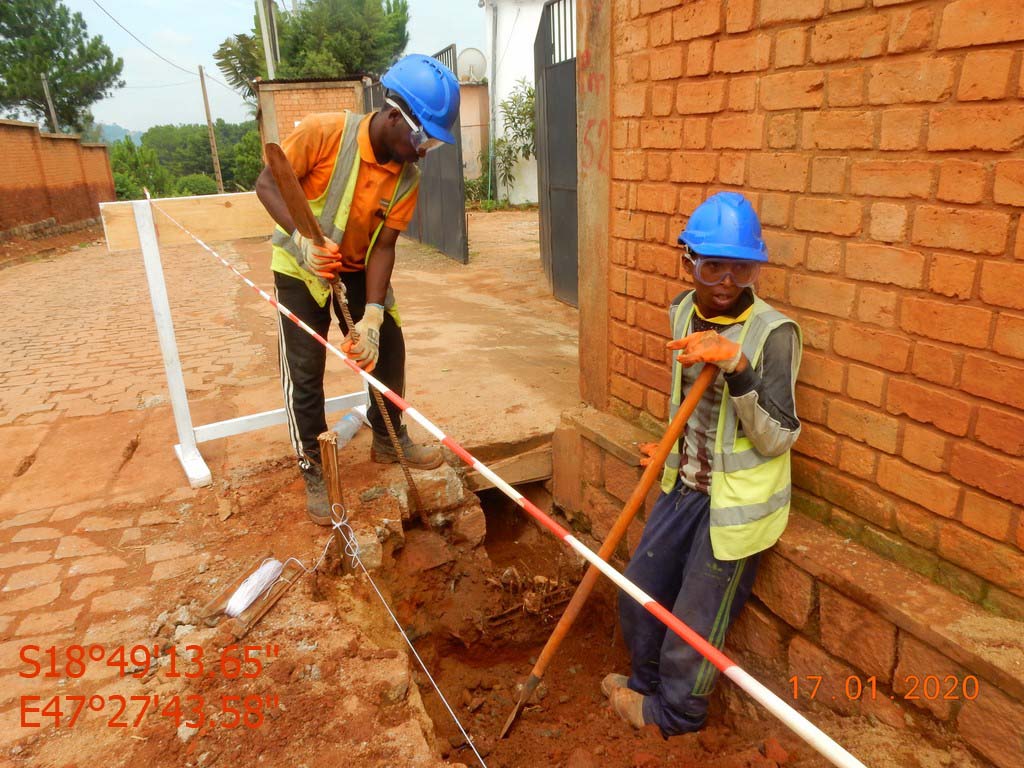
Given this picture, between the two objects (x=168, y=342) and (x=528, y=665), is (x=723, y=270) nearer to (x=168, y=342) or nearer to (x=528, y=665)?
(x=528, y=665)

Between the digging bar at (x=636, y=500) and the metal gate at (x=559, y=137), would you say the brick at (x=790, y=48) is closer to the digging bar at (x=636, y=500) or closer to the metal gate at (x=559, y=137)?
the digging bar at (x=636, y=500)

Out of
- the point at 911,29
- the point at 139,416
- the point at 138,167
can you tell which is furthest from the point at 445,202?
the point at 138,167

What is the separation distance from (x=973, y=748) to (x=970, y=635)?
353 millimetres

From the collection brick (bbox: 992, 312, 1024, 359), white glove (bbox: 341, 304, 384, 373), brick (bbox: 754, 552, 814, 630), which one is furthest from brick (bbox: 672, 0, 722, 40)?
brick (bbox: 754, 552, 814, 630)

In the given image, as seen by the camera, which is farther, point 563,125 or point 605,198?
point 563,125

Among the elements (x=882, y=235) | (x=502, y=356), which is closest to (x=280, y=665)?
(x=882, y=235)

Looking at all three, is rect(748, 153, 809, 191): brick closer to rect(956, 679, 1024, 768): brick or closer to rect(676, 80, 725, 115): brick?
rect(676, 80, 725, 115): brick

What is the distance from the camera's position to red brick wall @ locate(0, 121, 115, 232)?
1662 centimetres

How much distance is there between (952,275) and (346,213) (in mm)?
2276

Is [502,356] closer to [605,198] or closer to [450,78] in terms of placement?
[605,198]

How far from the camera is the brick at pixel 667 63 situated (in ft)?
9.62

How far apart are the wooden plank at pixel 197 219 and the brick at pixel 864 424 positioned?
2.85 metres

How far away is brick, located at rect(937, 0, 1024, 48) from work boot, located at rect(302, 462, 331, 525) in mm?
2848

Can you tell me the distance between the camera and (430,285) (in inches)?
361
